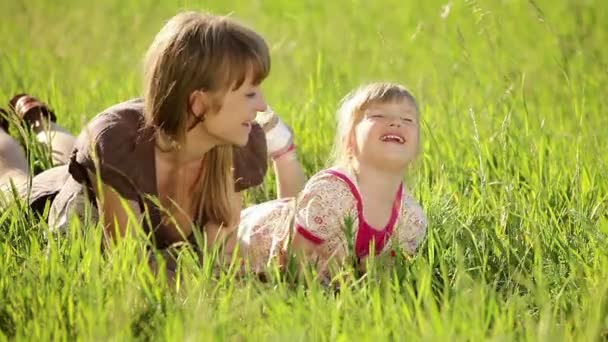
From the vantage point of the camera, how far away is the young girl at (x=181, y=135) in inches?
129

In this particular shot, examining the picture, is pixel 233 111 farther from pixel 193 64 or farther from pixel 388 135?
pixel 388 135

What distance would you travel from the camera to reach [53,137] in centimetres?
438

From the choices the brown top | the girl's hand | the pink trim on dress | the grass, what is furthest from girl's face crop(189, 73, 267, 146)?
the girl's hand

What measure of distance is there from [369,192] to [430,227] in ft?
0.71

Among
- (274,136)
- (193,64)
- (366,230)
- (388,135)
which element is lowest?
(366,230)

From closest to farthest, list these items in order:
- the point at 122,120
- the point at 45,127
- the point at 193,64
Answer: the point at 193,64 → the point at 122,120 → the point at 45,127

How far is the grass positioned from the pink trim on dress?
0.41 feet

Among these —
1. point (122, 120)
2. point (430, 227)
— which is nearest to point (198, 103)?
point (122, 120)

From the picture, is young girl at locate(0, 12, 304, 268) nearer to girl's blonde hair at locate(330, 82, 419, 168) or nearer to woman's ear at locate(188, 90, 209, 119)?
woman's ear at locate(188, 90, 209, 119)

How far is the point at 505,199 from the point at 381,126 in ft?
1.66

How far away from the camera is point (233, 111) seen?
3.30 meters

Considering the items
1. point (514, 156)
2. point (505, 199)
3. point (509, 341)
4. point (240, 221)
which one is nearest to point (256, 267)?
point (240, 221)

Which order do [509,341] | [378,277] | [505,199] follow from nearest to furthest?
[509,341] < [378,277] < [505,199]

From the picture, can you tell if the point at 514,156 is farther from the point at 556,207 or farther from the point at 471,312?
the point at 471,312
